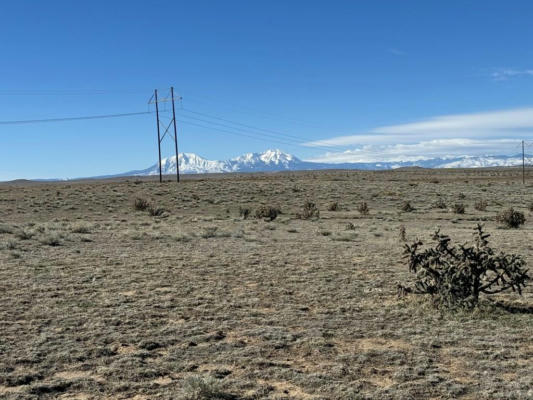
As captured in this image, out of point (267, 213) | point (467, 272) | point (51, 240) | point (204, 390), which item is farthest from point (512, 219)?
point (204, 390)

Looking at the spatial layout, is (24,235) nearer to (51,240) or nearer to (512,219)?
(51,240)

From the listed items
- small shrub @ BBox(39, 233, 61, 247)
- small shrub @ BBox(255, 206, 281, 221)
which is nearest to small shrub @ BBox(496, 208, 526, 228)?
small shrub @ BBox(255, 206, 281, 221)

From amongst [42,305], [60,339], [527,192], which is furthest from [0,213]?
[527,192]

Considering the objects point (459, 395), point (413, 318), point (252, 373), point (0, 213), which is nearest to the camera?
point (459, 395)

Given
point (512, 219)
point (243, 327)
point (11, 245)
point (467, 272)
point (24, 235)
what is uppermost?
point (24, 235)

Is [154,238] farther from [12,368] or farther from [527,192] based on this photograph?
[527,192]

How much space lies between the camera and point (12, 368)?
22.3 ft

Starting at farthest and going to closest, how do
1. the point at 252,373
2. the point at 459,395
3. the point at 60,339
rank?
the point at 60,339 < the point at 252,373 < the point at 459,395

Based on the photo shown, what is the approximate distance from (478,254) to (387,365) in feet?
12.4

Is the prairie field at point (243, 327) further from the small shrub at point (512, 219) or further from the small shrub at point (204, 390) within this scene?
the small shrub at point (512, 219)

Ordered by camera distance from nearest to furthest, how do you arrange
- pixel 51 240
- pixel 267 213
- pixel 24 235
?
pixel 51 240, pixel 24 235, pixel 267 213

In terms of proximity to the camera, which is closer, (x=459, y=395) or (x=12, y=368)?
(x=459, y=395)

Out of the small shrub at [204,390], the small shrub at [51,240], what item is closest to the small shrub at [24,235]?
the small shrub at [51,240]

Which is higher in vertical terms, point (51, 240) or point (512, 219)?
point (51, 240)
